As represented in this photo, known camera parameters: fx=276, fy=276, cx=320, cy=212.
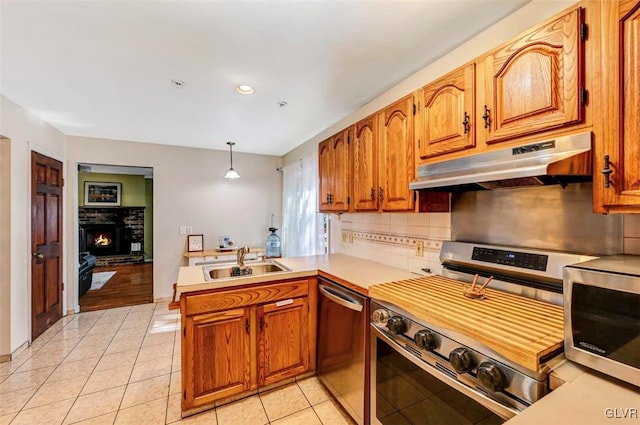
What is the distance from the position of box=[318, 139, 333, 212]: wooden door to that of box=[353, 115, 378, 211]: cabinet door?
414mm

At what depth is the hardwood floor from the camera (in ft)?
13.3

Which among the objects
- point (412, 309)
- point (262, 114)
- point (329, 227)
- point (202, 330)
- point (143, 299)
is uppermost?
point (262, 114)

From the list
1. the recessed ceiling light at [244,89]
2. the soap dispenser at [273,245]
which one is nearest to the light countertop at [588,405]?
the recessed ceiling light at [244,89]

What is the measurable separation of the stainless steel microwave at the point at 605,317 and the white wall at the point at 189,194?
4343mm

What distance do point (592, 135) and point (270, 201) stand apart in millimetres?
4328

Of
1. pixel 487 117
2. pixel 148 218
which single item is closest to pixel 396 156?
pixel 487 117

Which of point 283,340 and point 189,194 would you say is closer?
point 283,340

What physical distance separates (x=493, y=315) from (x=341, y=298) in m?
0.92

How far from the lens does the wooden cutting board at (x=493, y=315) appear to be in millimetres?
883

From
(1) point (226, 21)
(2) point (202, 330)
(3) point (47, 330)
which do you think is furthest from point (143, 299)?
(1) point (226, 21)

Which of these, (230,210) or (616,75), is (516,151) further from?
(230,210)

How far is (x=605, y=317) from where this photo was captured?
0.80 m

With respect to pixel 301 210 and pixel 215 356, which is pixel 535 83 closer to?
pixel 215 356

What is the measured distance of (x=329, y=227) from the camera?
329 centimetres
